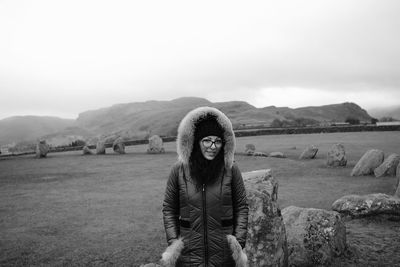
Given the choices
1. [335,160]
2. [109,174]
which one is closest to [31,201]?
[109,174]

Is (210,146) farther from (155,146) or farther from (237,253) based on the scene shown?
(155,146)

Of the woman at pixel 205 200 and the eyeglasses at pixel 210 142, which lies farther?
the eyeglasses at pixel 210 142

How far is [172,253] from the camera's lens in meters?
4.12

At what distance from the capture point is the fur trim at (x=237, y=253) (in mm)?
4145

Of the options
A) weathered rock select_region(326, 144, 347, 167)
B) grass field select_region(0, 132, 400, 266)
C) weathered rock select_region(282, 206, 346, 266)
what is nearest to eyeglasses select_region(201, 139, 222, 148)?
weathered rock select_region(282, 206, 346, 266)

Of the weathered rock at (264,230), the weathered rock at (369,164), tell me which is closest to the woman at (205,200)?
the weathered rock at (264,230)

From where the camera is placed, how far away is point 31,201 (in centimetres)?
1517

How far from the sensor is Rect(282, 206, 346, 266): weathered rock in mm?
7723

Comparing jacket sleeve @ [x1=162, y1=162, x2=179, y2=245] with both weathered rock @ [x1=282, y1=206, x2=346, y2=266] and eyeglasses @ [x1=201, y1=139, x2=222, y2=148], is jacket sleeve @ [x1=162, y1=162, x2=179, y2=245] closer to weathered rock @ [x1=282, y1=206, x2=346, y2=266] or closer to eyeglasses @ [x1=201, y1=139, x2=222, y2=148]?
eyeglasses @ [x1=201, y1=139, x2=222, y2=148]

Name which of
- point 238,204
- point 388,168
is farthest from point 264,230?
point 388,168

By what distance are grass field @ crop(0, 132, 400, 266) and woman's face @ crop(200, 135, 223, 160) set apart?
5.18m

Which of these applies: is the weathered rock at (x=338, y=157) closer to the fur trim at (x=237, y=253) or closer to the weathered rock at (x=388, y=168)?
the weathered rock at (x=388, y=168)

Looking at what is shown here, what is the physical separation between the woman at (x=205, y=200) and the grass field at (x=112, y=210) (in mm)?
4687

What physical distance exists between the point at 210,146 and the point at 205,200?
0.70m
